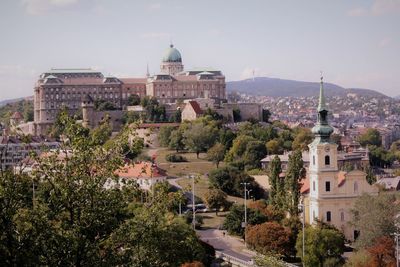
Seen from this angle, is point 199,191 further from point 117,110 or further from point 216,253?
point 117,110

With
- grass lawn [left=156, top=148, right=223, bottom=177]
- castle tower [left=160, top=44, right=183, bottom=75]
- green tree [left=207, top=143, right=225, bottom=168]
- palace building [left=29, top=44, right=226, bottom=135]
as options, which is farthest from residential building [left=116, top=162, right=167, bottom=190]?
castle tower [left=160, top=44, right=183, bottom=75]

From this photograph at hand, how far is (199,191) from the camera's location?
258 ft

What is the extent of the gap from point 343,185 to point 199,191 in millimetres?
21354

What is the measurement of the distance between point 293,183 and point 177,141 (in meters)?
43.8

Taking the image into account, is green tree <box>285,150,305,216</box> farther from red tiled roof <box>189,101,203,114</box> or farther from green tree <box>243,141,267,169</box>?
red tiled roof <box>189,101,203,114</box>

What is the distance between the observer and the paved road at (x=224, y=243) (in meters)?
52.4

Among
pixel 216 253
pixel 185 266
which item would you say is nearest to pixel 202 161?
pixel 216 253

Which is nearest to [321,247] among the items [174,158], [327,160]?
[327,160]

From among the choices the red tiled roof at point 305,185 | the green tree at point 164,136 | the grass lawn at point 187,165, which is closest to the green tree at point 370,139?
the green tree at point 164,136

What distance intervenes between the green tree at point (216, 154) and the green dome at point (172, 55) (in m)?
61.9

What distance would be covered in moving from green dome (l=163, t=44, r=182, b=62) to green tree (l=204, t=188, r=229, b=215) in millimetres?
87832

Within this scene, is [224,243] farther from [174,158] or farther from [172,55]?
[172,55]

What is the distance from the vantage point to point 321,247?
49.2 metres

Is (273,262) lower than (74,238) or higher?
lower
